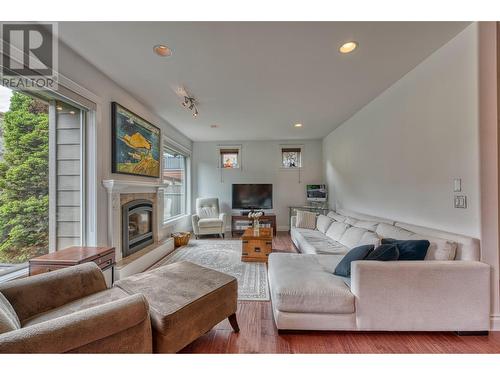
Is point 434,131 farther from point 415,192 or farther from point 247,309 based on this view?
point 247,309

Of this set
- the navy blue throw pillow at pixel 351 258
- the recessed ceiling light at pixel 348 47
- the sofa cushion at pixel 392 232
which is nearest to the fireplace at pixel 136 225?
the navy blue throw pillow at pixel 351 258

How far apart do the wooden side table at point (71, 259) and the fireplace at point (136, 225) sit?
2.63 feet

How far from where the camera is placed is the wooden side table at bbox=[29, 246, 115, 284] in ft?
5.56

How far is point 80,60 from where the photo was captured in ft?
6.85

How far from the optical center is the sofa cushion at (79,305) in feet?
3.98

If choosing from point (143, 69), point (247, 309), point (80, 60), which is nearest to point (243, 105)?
point (143, 69)

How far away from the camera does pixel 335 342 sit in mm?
1569

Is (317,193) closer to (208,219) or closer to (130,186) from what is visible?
(208,219)

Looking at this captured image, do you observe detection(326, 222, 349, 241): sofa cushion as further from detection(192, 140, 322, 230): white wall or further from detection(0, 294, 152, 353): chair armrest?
detection(0, 294, 152, 353): chair armrest

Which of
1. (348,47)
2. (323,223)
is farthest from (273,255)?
(348,47)

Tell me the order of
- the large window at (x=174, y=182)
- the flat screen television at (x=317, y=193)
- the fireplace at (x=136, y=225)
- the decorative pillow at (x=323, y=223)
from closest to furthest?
the fireplace at (x=136, y=225) → the decorative pillow at (x=323, y=223) → the large window at (x=174, y=182) → the flat screen television at (x=317, y=193)

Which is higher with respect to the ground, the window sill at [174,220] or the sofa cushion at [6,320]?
the sofa cushion at [6,320]

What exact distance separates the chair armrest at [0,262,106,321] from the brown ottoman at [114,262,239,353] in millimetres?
204

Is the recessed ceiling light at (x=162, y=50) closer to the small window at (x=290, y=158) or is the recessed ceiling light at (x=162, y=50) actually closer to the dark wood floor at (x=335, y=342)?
the dark wood floor at (x=335, y=342)
